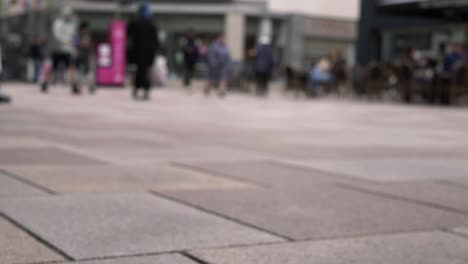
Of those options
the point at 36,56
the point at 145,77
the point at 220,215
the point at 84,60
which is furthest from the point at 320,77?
the point at 220,215

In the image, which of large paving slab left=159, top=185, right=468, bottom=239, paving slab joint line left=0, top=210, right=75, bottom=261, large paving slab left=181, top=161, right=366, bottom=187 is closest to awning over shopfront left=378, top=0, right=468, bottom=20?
large paving slab left=181, top=161, right=366, bottom=187

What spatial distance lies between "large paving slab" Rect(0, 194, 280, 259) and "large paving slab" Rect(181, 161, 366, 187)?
1175 millimetres

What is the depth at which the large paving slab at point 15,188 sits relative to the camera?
176 inches

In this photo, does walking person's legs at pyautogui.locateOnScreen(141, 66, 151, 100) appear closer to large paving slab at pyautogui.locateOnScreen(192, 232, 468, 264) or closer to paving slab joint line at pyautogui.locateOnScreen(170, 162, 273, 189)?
paving slab joint line at pyautogui.locateOnScreen(170, 162, 273, 189)

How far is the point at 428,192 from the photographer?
5.12 metres

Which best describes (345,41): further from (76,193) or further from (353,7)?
(76,193)

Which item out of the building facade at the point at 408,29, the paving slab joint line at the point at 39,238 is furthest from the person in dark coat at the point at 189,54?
the paving slab joint line at the point at 39,238

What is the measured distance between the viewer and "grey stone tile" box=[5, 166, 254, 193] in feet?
15.9

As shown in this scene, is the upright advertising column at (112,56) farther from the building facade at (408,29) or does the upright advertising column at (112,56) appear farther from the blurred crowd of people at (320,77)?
the building facade at (408,29)

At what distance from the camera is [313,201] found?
4.55 m

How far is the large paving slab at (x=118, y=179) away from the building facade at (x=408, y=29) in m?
15.9

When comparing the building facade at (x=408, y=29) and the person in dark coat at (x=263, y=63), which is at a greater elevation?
the building facade at (x=408, y=29)

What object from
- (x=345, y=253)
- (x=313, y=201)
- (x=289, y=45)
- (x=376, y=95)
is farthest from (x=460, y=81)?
(x=289, y=45)

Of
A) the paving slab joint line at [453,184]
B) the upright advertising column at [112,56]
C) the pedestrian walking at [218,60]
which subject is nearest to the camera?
the paving slab joint line at [453,184]
